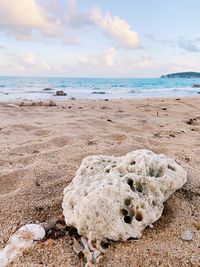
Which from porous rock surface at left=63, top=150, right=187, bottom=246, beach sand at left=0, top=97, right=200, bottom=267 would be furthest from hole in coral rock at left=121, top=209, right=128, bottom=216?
beach sand at left=0, top=97, right=200, bottom=267

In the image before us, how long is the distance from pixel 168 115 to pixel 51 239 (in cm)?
526

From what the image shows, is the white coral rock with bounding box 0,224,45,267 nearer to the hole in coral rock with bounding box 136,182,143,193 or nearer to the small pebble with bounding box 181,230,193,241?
the hole in coral rock with bounding box 136,182,143,193

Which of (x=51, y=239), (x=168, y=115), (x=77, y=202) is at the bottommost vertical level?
(x=168, y=115)

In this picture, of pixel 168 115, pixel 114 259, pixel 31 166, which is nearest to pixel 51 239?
pixel 114 259

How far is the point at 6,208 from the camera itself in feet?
7.36

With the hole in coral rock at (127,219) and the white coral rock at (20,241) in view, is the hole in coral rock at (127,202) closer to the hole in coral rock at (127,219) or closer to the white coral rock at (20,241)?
the hole in coral rock at (127,219)

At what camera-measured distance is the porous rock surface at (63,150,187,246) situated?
1724 millimetres

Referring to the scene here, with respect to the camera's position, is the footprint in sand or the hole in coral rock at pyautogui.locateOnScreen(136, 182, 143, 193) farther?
the footprint in sand

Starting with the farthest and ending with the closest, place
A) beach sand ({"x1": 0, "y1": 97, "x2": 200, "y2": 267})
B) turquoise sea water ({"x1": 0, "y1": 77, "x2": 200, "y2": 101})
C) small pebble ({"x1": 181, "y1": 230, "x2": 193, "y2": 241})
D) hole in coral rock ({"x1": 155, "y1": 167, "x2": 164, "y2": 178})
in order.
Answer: turquoise sea water ({"x1": 0, "y1": 77, "x2": 200, "y2": 101})
hole in coral rock ({"x1": 155, "y1": 167, "x2": 164, "y2": 178})
small pebble ({"x1": 181, "y1": 230, "x2": 193, "y2": 241})
beach sand ({"x1": 0, "y1": 97, "x2": 200, "y2": 267})

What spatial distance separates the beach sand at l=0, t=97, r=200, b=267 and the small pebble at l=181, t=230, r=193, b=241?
0.08ft

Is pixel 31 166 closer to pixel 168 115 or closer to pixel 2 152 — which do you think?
pixel 2 152

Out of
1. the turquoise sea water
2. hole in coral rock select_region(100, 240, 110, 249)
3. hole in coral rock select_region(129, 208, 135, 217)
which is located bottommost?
the turquoise sea water

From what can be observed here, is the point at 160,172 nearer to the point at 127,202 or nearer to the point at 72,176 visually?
the point at 127,202

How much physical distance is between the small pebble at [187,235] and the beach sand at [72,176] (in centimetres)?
2
